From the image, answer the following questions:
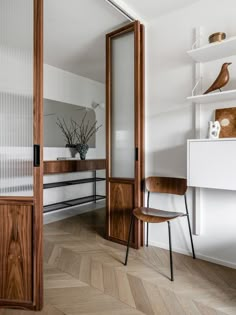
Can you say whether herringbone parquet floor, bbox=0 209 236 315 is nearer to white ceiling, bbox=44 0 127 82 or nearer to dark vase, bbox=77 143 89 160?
dark vase, bbox=77 143 89 160

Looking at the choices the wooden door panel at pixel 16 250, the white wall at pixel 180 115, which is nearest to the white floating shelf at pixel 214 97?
the white wall at pixel 180 115

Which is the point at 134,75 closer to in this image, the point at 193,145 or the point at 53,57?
the point at 193,145

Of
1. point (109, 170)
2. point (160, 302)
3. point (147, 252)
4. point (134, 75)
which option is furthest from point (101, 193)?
point (160, 302)

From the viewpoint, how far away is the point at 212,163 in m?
1.90

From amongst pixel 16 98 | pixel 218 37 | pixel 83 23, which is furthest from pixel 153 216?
pixel 83 23

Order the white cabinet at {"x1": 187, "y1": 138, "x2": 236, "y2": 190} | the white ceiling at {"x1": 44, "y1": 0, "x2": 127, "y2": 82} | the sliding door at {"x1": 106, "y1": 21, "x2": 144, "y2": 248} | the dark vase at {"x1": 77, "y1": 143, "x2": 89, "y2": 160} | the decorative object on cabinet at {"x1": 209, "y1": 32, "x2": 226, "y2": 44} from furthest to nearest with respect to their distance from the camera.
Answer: the dark vase at {"x1": 77, "y1": 143, "x2": 89, "y2": 160} < the sliding door at {"x1": 106, "y1": 21, "x2": 144, "y2": 248} < the white ceiling at {"x1": 44, "y1": 0, "x2": 127, "y2": 82} < the decorative object on cabinet at {"x1": 209, "y1": 32, "x2": 226, "y2": 44} < the white cabinet at {"x1": 187, "y1": 138, "x2": 236, "y2": 190}

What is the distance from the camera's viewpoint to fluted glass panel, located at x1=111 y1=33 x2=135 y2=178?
8.52 ft

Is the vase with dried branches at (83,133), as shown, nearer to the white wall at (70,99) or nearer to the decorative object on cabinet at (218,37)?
the white wall at (70,99)

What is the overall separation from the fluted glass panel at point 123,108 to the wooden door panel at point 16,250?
4.45 feet

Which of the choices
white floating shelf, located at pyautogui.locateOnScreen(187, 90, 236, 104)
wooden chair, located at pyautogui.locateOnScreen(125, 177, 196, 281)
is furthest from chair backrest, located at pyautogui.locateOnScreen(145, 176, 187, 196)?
white floating shelf, located at pyautogui.locateOnScreen(187, 90, 236, 104)

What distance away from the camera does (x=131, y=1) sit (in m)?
2.23

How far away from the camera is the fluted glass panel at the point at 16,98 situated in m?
1.51

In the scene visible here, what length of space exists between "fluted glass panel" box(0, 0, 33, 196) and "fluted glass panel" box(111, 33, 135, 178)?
1311 mm

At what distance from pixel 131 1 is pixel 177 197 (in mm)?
2006
